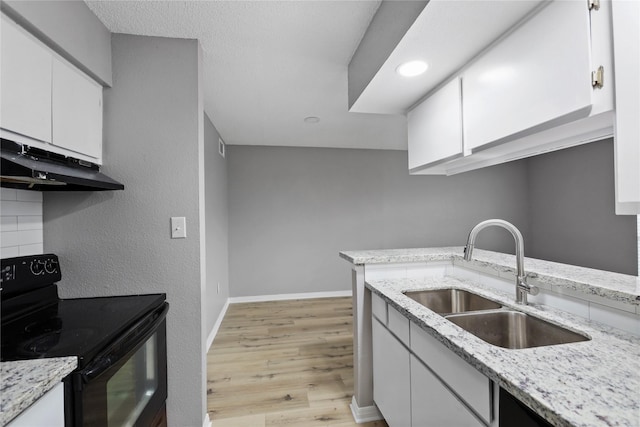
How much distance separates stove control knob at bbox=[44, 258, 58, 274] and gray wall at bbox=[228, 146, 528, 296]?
282 cm

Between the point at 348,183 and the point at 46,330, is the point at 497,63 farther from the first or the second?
the point at 348,183

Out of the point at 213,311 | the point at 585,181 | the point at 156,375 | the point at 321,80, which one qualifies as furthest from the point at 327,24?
the point at 585,181

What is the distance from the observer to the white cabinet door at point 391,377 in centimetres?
134

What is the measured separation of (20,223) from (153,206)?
1.82ft

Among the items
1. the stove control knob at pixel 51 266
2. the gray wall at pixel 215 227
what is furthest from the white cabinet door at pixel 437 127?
the stove control knob at pixel 51 266

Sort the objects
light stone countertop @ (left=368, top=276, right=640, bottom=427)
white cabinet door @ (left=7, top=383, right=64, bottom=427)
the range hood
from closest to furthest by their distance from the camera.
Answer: light stone countertop @ (left=368, top=276, right=640, bottom=427), white cabinet door @ (left=7, top=383, right=64, bottom=427), the range hood

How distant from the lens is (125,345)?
1.10 m

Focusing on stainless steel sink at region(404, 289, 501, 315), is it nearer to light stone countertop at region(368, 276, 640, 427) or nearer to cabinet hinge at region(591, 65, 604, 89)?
light stone countertop at region(368, 276, 640, 427)

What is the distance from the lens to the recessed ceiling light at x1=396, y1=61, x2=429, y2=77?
4.88 feet

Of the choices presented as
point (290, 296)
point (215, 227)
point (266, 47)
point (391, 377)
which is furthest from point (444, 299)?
point (290, 296)

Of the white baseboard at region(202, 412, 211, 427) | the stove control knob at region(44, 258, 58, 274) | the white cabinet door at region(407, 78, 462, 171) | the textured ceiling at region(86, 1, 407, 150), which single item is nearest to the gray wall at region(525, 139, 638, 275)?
the textured ceiling at region(86, 1, 407, 150)

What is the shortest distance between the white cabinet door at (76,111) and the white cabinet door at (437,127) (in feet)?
6.26

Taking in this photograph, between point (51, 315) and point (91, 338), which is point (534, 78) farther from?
point (51, 315)

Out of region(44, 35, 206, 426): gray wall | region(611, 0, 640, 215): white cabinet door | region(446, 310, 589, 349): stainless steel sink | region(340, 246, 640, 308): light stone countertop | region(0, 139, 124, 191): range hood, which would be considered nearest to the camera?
region(611, 0, 640, 215): white cabinet door
